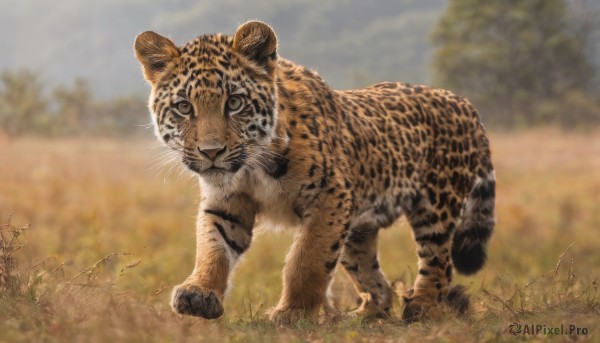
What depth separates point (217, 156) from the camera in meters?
5.24

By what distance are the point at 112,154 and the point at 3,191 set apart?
12340 mm

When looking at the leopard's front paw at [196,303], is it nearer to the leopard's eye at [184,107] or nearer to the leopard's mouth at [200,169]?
the leopard's mouth at [200,169]

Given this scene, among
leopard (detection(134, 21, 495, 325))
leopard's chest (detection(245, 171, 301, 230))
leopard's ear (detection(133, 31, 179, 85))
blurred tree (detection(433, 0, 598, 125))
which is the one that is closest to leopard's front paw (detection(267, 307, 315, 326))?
leopard (detection(134, 21, 495, 325))

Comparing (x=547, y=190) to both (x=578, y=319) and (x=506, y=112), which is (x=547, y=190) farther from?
(x=506, y=112)

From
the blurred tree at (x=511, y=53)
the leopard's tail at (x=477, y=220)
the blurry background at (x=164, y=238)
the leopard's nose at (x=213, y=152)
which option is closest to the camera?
the blurry background at (x=164, y=238)

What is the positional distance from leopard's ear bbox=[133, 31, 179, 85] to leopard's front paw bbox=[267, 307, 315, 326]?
1.70 m

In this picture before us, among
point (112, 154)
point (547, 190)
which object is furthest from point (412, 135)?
point (112, 154)

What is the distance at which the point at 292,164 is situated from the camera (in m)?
5.64

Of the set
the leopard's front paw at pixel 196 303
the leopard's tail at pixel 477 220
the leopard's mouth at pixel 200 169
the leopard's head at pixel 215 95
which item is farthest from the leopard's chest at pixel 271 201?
the leopard's tail at pixel 477 220

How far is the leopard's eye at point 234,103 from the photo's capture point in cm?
541

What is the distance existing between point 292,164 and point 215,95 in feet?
2.24

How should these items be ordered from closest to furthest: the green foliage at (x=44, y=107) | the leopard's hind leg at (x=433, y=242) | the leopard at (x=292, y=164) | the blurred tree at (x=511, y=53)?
the leopard at (x=292, y=164) < the leopard's hind leg at (x=433, y=242) < the green foliage at (x=44, y=107) < the blurred tree at (x=511, y=53)

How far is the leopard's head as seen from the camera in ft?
17.4

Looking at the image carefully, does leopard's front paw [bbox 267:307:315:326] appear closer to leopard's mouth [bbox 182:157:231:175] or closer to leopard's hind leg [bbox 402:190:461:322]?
leopard's mouth [bbox 182:157:231:175]
